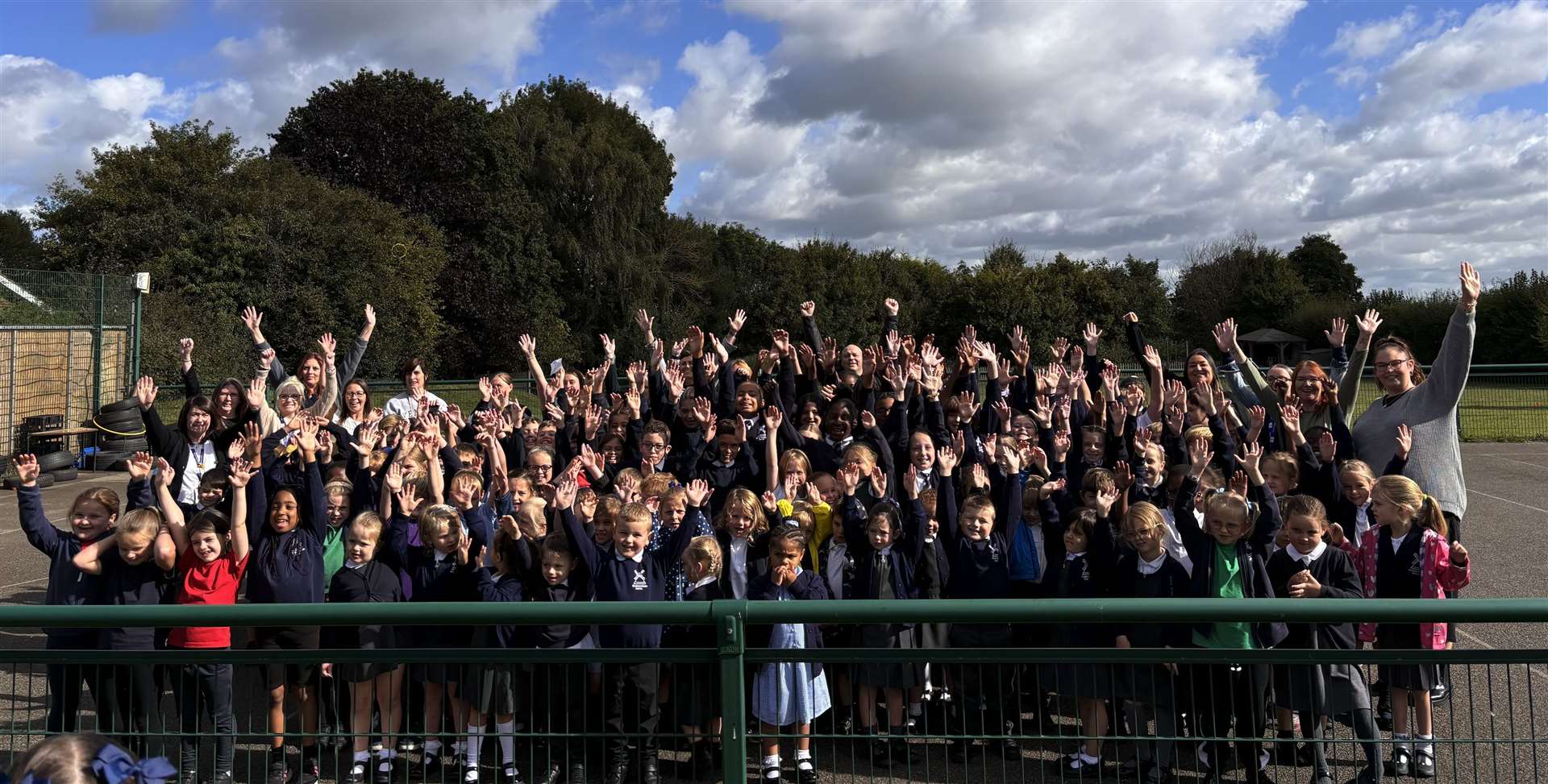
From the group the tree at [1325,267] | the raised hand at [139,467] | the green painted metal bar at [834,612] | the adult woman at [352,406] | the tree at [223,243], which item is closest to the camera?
the green painted metal bar at [834,612]

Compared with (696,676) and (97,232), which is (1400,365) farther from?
(97,232)

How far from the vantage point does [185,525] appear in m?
5.17

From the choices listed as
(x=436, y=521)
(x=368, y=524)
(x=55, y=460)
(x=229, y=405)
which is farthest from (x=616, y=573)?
(x=55, y=460)

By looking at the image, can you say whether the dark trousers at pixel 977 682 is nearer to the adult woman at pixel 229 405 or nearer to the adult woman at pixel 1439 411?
the adult woman at pixel 1439 411

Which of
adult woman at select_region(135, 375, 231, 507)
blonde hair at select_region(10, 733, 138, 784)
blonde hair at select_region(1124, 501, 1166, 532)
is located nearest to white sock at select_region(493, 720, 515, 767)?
blonde hair at select_region(10, 733, 138, 784)

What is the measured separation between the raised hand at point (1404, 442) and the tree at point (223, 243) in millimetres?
22928

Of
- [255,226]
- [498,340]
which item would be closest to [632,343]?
[498,340]

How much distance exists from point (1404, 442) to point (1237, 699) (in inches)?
119

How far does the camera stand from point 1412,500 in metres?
4.81

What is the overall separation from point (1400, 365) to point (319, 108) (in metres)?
35.6

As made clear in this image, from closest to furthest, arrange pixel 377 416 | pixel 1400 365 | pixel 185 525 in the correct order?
pixel 185 525 → pixel 1400 365 → pixel 377 416

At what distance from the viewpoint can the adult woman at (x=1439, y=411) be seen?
5434 mm

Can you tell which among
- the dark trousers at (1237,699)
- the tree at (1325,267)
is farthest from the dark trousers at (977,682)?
the tree at (1325,267)

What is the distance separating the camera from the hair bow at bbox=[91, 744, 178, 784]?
2068 mm
